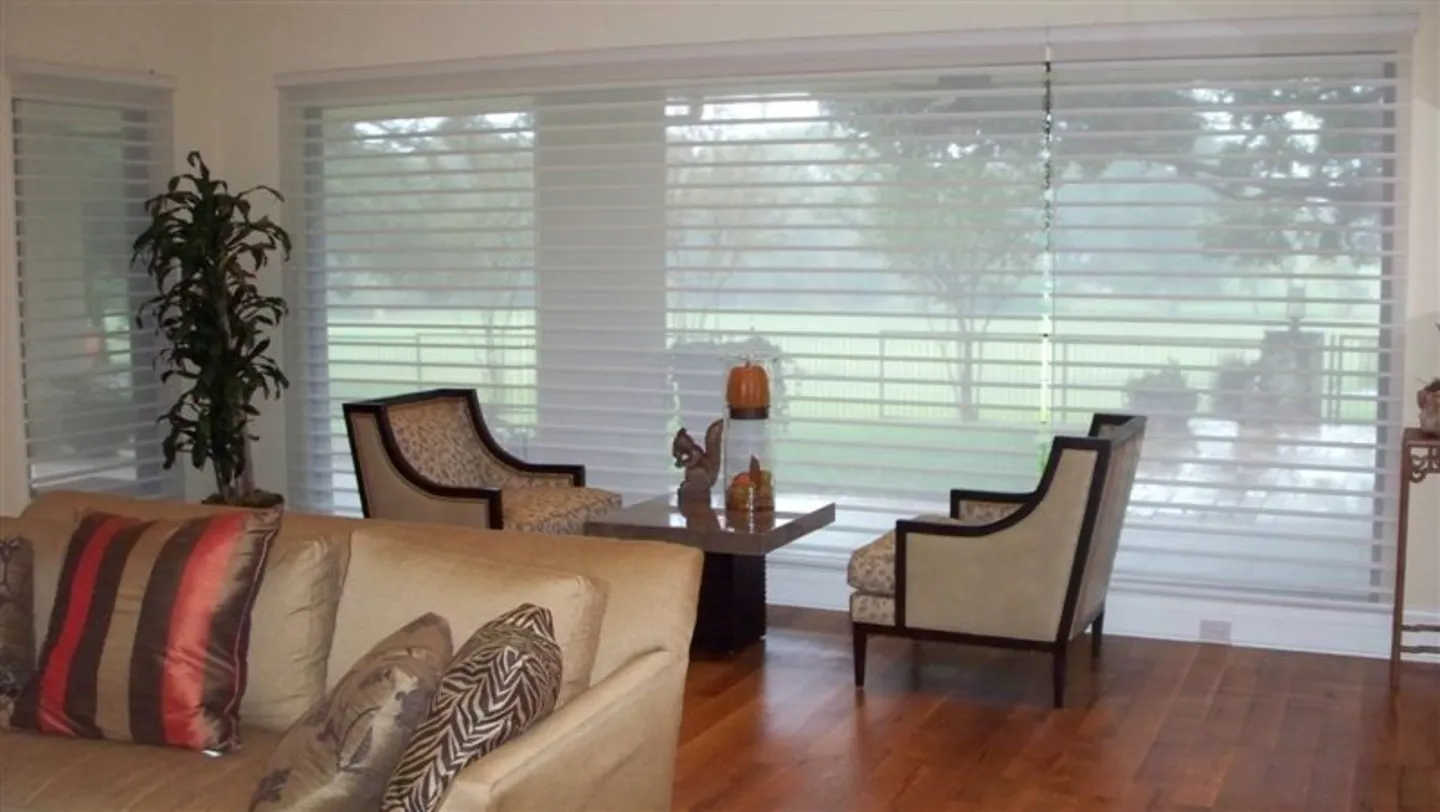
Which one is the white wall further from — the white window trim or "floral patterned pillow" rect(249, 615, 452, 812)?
"floral patterned pillow" rect(249, 615, 452, 812)

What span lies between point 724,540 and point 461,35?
297cm

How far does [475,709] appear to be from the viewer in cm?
249

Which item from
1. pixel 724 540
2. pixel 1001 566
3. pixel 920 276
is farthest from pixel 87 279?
pixel 1001 566

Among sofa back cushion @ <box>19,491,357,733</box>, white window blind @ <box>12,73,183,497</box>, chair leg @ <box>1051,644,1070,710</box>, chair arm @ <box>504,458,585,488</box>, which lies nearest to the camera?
sofa back cushion @ <box>19,491,357,733</box>

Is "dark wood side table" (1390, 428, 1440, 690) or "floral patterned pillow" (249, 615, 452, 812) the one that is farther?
"dark wood side table" (1390, 428, 1440, 690)

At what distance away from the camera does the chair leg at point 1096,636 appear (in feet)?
18.0

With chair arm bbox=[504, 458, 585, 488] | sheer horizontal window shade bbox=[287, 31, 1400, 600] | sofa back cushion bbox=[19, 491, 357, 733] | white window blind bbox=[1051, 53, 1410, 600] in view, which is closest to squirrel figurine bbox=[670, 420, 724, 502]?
chair arm bbox=[504, 458, 585, 488]

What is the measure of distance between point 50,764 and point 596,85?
4207 millimetres

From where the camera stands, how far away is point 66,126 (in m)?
6.59

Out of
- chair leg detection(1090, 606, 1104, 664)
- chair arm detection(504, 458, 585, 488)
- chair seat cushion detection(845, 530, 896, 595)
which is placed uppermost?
chair arm detection(504, 458, 585, 488)

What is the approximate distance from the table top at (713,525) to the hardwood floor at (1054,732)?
0.50 m

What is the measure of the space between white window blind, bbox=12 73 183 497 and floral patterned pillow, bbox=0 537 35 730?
344 centimetres

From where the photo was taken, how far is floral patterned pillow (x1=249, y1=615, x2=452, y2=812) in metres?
2.58

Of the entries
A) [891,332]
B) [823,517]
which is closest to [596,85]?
[891,332]
